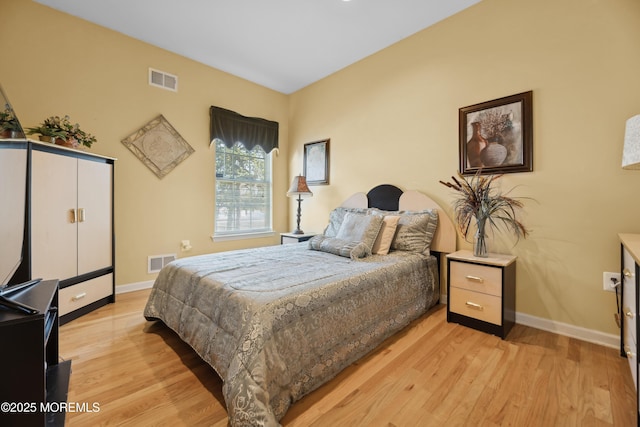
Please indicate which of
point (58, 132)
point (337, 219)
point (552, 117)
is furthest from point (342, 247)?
point (58, 132)

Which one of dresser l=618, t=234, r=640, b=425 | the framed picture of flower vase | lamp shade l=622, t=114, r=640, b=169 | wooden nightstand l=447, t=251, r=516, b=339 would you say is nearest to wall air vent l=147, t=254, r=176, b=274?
wooden nightstand l=447, t=251, r=516, b=339

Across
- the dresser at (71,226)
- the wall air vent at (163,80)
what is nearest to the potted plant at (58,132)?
the dresser at (71,226)

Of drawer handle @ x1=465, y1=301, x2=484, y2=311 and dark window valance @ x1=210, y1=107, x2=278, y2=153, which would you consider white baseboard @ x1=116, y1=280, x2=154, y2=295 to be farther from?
drawer handle @ x1=465, y1=301, x2=484, y2=311

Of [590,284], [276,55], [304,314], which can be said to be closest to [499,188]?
[590,284]

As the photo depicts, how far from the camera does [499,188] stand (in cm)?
242

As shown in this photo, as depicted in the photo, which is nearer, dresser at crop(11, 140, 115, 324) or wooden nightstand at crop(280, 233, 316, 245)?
dresser at crop(11, 140, 115, 324)

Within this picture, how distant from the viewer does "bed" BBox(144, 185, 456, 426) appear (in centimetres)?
128

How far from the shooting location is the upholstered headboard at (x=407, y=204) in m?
2.69

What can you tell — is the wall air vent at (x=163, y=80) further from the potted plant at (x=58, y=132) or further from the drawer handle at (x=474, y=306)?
the drawer handle at (x=474, y=306)

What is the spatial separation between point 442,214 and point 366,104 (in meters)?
1.67

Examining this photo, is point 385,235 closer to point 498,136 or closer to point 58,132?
point 498,136

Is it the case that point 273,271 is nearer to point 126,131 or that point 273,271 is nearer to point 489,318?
point 489,318

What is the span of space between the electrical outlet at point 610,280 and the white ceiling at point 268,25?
A: 2513 millimetres

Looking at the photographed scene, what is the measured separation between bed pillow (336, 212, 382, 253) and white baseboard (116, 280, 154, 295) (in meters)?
2.34
